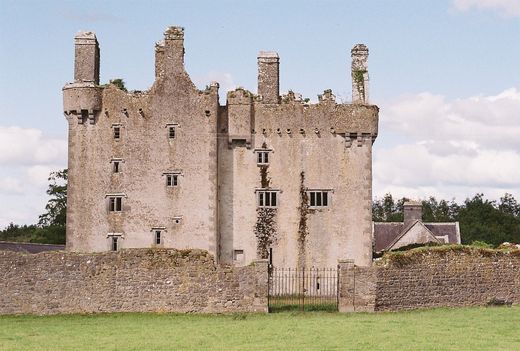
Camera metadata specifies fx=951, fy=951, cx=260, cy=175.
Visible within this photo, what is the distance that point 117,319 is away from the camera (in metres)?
31.6

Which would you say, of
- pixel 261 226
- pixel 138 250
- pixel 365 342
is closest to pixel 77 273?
pixel 138 250

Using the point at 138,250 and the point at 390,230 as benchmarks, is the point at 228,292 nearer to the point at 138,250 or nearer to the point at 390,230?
the point at 138,250

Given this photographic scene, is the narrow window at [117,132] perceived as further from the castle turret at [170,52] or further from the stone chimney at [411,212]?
the stone chimney at [411,212]

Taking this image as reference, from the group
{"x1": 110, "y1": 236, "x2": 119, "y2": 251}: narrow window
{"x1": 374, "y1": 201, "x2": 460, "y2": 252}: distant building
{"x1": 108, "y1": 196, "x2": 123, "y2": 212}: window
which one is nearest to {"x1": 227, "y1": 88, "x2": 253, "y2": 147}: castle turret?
{"x1": 108, "y1": 196, "x2": 123, "y2": 212}: window

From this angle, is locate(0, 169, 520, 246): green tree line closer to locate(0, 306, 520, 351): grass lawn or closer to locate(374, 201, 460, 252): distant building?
locate(374, 201, 460, 252): distant building

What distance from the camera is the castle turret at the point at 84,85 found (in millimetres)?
48156

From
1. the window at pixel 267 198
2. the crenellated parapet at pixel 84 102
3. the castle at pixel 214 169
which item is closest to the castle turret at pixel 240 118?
the castle at pixel 214 169

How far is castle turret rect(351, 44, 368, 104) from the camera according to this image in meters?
49.4

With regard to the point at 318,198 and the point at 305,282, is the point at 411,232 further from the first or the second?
the point at 305,282

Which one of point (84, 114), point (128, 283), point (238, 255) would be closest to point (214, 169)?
point (238, 255)

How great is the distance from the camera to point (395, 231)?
7731cm

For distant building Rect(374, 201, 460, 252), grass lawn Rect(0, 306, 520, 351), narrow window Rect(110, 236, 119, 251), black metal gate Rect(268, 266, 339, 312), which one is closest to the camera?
grass lawn Rect(0, 306, 520, 351)

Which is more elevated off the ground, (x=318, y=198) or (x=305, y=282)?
(x=318, y=198)

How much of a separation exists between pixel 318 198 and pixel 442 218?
275ft
